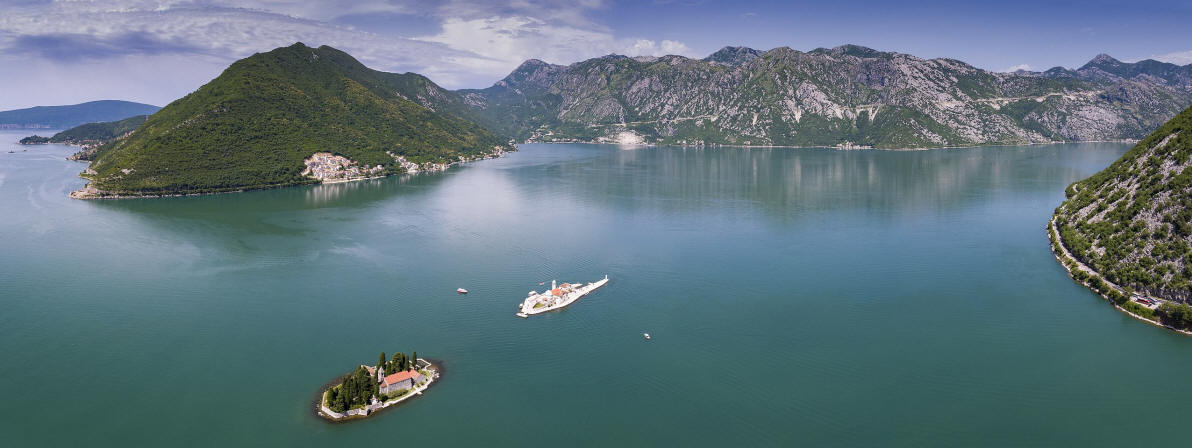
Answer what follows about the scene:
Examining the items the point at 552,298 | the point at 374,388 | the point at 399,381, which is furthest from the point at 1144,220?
the point at 374,388

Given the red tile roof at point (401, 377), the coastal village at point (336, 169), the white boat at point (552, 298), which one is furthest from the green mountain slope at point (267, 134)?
the red tile roof at point (401, 377)

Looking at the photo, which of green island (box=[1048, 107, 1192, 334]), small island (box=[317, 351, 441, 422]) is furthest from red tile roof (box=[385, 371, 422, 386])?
green island (box=[1048, 107, 1192, 334])

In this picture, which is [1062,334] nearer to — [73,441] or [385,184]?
[73,441]

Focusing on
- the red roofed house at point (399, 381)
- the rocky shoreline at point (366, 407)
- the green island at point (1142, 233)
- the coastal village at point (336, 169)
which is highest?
the coastal village at point (336, 169)

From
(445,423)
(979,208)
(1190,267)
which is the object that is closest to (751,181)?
(979,208)

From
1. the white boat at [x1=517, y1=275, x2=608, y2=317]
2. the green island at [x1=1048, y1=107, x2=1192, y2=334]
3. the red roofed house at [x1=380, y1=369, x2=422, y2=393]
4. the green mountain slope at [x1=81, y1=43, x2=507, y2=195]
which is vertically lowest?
the red roofed house at [x1=380, y1=369, x2=422, y2=393]

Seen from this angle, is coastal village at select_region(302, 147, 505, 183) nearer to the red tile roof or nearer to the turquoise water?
the turquoise water

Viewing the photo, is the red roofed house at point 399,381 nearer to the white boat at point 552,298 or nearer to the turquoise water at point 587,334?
the turquoise water at point 587,334
